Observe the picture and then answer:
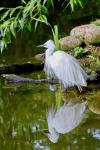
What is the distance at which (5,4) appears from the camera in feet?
70.3

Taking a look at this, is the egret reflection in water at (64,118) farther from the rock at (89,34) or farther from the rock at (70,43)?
the rock at (70,43)

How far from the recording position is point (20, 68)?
9180mm

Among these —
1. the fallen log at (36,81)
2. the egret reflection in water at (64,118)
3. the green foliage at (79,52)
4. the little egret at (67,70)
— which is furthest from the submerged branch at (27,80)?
the green foliage at (79,52)

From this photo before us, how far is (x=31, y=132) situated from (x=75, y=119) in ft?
2.23

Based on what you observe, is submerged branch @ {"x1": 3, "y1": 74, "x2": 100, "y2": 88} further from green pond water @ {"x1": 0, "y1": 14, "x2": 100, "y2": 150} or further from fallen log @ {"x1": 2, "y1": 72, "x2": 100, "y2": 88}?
green pond water @ {"x1": 0, "y1": 14, "x2": 100, "y2": 150}

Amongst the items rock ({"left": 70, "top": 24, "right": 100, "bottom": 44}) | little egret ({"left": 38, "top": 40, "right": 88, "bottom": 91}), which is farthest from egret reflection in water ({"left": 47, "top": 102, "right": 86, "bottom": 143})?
rock ({"left": 70, "top": 24, "right": 100, "bottom": 44})

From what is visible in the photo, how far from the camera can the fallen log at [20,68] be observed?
9.03 m

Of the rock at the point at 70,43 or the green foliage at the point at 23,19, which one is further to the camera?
the rock at the point at 70,43

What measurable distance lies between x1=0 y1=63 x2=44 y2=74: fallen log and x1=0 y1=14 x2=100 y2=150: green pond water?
23 centimetres

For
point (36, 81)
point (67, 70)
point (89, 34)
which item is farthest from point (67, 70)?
point (89, 34)

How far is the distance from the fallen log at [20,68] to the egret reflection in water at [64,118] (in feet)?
7.50

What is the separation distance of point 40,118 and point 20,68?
2.82 meters

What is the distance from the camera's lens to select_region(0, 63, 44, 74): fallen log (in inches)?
356

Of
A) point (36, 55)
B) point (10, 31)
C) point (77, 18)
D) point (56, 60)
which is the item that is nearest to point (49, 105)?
point (56, 60)
